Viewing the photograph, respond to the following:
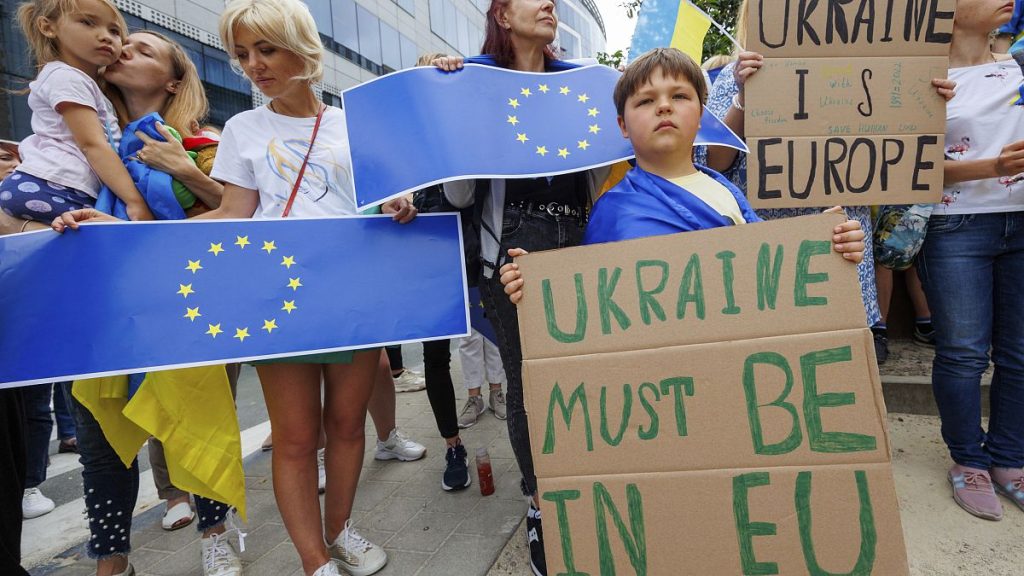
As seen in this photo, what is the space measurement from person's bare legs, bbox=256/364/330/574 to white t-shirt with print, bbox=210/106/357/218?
1.73 ft

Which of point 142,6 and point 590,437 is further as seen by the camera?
point 142,6

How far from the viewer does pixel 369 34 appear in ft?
53.8

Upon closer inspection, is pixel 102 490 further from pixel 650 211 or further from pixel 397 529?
pixel 650 211

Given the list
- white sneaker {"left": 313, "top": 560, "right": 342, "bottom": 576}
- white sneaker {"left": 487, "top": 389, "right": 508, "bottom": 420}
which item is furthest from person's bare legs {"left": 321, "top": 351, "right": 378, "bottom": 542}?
white sneaker {"left": 487, "top": 389, "right": 508, "bottom": 420}

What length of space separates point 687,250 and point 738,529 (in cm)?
65

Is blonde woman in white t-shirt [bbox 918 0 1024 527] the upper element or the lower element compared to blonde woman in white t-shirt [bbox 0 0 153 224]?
lower

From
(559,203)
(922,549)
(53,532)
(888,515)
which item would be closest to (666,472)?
(888,515)

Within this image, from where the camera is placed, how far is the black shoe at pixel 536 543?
1897 millimetres

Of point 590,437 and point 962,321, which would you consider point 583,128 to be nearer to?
point 590,437

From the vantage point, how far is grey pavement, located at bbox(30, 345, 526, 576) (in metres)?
2.11

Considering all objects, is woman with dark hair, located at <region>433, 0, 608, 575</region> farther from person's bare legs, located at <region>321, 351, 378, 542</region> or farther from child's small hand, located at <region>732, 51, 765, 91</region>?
child's small hand, located at <region>732, 51, 765, 91</region>

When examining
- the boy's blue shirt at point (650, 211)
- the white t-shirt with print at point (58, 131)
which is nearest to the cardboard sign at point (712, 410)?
the boy's blue shirt at point (650, 211)

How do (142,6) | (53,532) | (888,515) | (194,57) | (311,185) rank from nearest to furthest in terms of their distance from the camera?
1. (888,515)
2. (311,185)
3. (53,532)
4. (142,6)
5. (194,57)

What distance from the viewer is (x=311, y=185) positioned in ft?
5.88
